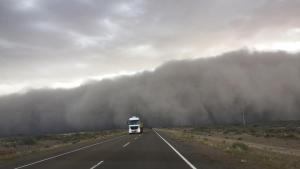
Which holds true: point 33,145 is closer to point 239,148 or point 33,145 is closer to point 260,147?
point 260,147

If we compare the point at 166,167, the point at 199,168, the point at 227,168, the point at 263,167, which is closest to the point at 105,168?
the point at 166,167

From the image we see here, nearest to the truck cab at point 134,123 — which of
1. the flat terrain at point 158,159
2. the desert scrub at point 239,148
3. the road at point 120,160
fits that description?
the desert scrub at point 239,148

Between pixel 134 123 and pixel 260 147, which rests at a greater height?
pixel 134 123

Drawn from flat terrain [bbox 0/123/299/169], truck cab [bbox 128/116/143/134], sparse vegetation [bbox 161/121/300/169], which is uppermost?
truck cab [bbox 128/116/143/134]

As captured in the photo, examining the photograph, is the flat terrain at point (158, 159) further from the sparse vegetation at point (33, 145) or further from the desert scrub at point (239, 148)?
the sparse vegetation at point (33, 145)

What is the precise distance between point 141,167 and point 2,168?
642 cm

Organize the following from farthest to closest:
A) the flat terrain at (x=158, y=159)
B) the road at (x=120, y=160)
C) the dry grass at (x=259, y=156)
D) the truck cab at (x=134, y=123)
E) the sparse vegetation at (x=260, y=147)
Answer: the truck cab at (x=134, y=123)
the sparse vegetation at (x=260, y=147)
the dry grass at (x=259, y=156)
the flat terrain at (x=158, y=159)
the road at (x=120, y=160)

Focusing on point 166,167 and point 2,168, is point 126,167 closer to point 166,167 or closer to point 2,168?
point 166,167

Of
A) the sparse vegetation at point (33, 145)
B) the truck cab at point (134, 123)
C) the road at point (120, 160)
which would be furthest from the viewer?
the truck cab at point (134, 123)

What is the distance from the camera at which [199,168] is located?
14.2 meters

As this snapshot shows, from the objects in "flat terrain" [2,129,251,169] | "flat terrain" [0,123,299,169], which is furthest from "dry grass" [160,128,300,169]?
"flat terrain" [2,129,251,169]

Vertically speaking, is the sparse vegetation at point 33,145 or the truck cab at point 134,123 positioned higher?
the truck cab at point 134,123

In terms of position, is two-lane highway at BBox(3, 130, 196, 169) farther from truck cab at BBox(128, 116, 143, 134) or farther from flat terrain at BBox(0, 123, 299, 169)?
truck cab at BBox(128, 116, 143, 134)

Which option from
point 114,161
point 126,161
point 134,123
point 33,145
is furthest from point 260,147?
point 134,123
